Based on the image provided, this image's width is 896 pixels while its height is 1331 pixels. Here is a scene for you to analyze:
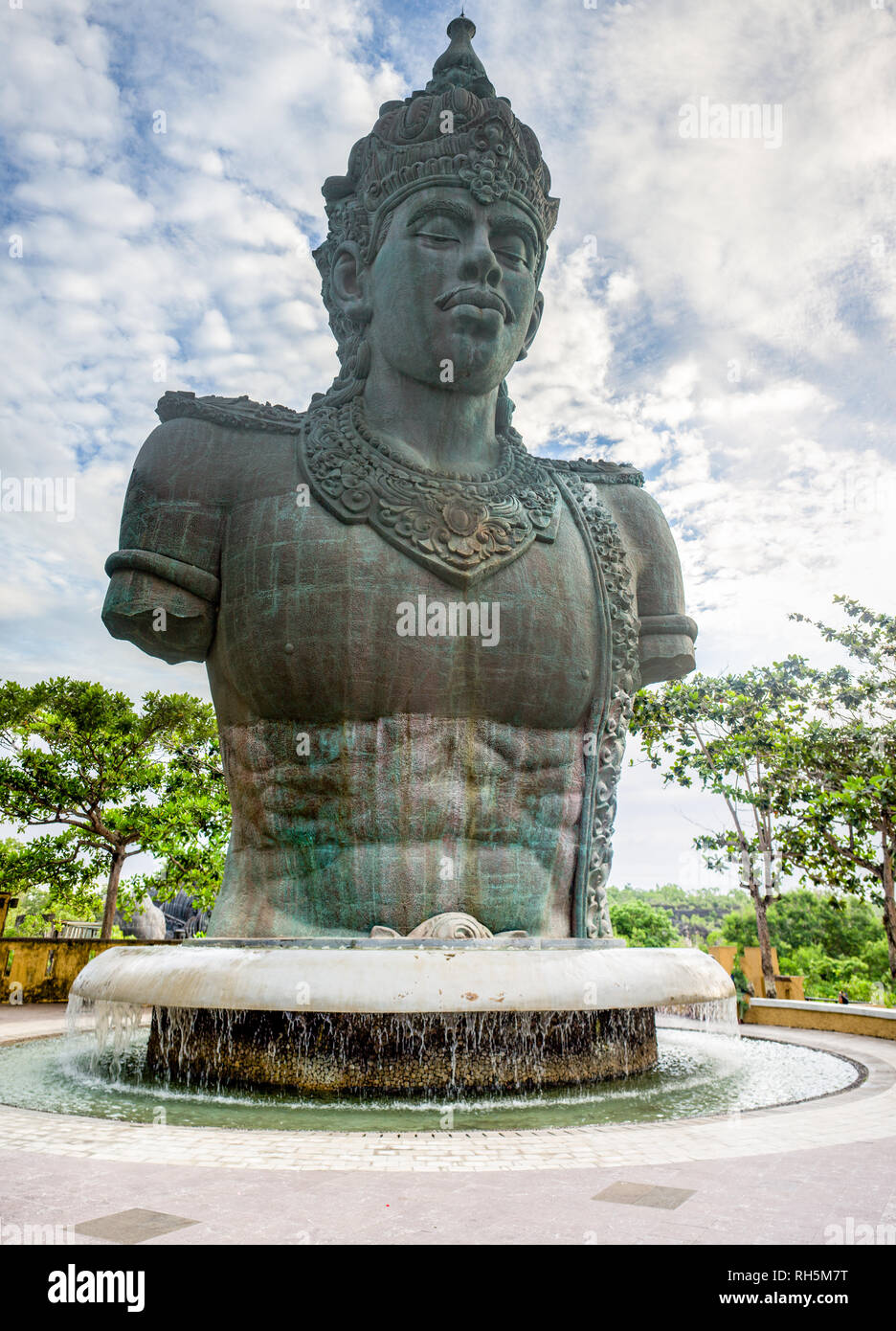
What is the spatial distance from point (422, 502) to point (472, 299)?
5.54 feet

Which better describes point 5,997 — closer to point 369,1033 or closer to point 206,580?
point 206,580

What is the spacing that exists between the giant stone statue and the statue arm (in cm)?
48

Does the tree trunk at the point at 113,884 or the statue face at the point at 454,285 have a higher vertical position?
the statue face at the point at 454,285

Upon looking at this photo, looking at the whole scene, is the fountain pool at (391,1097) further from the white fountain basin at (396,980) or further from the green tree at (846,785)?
the green tree at (846,785)

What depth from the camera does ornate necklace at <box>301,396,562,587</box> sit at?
24.5ft

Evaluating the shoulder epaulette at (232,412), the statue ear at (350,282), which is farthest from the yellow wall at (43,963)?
the statue ear at (350,282)

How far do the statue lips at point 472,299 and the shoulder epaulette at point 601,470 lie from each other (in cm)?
173

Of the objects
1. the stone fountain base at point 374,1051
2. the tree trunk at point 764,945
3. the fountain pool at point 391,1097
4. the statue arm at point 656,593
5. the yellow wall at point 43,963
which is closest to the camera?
the fountain pool at point 391,1097

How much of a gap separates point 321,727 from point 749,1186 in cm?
471

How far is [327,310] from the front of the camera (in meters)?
8.97

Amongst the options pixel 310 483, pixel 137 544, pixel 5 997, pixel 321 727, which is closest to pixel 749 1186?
pixel 321 727

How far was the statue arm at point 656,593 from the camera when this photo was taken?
28.7ft

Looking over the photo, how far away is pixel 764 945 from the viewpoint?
55.5ft

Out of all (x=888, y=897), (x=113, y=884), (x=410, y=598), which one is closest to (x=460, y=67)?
(x=410, y=598)
